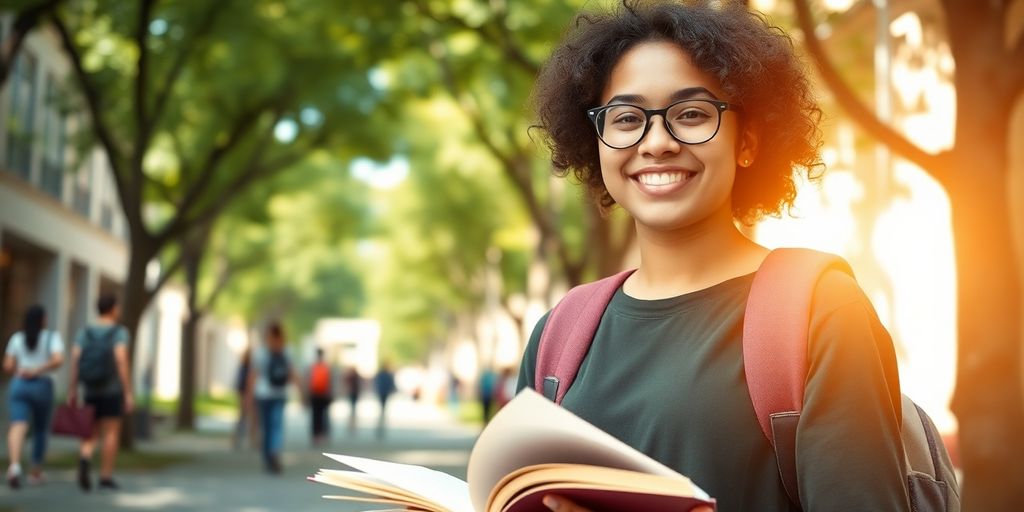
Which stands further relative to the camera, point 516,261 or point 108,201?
A: point 516,261

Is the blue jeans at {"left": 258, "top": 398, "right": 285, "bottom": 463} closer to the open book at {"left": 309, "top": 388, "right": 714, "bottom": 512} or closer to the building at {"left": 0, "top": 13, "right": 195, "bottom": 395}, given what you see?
the building at {"left": 0, "top": 13, "right": 195, "bottom": 395}

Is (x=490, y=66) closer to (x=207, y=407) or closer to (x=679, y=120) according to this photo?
(x=679, y=120)

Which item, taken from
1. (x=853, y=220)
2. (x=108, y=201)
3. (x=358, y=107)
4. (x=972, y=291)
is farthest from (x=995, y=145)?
(x=108, y=201)

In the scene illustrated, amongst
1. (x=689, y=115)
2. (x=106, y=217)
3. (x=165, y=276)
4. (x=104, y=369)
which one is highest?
(x=106, y=217)

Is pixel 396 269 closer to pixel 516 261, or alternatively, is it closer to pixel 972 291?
pixel 516 261

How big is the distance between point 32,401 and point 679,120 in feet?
35.6

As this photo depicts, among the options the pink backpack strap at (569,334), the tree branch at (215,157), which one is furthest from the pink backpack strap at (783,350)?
the tree branch at (215,157)

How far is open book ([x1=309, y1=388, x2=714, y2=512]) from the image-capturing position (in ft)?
5.50

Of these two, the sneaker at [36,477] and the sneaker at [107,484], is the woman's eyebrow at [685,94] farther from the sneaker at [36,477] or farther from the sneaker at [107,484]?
the sneaker at [36,477]

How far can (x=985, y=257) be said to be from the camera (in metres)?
7.54

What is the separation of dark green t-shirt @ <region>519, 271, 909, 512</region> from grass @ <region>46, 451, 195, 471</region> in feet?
44.5

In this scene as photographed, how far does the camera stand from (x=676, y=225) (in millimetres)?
2166

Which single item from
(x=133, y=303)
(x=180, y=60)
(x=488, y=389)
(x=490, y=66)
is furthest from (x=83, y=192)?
(x=490, y=66)

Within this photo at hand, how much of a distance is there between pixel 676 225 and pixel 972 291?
590cm
